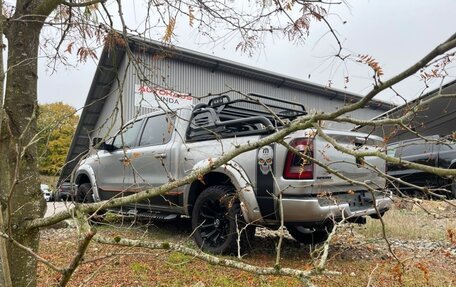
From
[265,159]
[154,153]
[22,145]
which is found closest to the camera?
[22,145]

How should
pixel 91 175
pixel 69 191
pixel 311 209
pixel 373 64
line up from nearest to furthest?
pixel 373 64 → pixel 69 191 → pixel 311 209 → pixel 91 175

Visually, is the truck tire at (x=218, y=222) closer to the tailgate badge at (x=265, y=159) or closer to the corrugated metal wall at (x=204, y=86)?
the tailgate badge at (x=265, y=159)

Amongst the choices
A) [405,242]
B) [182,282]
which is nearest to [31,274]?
[182,282]

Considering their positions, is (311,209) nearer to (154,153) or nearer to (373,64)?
(154,153)

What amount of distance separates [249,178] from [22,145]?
2.59 meters

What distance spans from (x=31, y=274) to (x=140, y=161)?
3678 mm

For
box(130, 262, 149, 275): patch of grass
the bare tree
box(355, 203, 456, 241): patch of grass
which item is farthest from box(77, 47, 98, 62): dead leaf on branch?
box(355, 203, 456, 241): patch of grass

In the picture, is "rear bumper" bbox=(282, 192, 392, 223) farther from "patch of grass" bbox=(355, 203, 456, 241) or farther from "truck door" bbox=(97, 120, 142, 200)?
"truck door" bbox=(97, 120, 142, 200)

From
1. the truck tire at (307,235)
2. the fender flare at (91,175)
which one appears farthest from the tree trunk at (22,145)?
the fender flare at (91,175)

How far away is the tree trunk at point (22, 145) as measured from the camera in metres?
2.23

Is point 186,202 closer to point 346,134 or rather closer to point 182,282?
point 182,282

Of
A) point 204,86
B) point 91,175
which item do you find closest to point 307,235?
point 91,175

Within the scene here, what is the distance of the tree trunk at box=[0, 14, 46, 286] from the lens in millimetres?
2229

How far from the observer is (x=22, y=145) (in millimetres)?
2160
